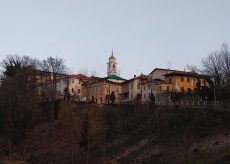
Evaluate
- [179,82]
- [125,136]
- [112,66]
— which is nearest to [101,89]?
[179,82]

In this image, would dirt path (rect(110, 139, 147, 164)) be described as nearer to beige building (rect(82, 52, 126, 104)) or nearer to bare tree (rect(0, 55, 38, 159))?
bare tree (rect(0, 55, 38, 159))

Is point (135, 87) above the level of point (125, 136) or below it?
above

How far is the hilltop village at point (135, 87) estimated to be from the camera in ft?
256

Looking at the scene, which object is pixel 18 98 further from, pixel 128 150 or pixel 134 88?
pixel 134 88

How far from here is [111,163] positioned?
44625 millimetres

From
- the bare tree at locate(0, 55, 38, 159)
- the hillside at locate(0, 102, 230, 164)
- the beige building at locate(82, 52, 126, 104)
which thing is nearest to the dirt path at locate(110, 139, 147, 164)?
the hillside at locate(0, 102, 230, 164)

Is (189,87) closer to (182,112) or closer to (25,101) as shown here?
(182,112)

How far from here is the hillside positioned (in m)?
42.0

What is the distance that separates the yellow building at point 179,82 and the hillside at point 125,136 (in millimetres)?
21881

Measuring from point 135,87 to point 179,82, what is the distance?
13421 millimetres

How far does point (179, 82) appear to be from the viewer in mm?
83938

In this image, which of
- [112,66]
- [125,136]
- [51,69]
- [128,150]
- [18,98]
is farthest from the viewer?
[112,66]

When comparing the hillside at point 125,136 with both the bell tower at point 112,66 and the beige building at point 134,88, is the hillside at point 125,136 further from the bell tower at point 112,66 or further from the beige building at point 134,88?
the bell tower at point 112,66

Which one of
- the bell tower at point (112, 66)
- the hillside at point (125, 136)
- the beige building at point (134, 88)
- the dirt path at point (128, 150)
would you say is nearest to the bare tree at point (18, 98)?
the hillside at point (125, 136)
